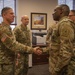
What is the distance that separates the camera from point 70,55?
1.92 meters

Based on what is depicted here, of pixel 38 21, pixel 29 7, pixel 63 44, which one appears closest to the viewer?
pixel 63 44

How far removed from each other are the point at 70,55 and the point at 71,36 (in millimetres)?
232

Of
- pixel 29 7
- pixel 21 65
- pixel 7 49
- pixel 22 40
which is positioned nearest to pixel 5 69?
pixel 7 49

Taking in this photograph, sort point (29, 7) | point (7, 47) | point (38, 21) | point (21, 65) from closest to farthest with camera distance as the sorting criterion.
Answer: point (7, 47) < point (21, 65) < point (29, 7) < point (38, 21)

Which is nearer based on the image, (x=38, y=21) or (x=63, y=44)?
(x=63, y=44)

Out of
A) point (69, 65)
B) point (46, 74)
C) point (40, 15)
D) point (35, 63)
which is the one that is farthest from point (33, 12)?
point (69, 65)

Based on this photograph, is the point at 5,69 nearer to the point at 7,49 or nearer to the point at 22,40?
the point at 7,49

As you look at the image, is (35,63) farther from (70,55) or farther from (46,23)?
(70,55)

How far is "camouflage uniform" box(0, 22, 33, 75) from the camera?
86.1 inches

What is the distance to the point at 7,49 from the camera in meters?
2.28

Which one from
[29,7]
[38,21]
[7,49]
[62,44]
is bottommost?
[7,49]

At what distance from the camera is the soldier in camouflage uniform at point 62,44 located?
75.3 inches

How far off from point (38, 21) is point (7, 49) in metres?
3.51

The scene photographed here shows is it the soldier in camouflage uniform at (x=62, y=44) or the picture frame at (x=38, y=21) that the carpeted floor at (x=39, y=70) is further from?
the soldier in camouflage uniform at (x=62, y=44)
